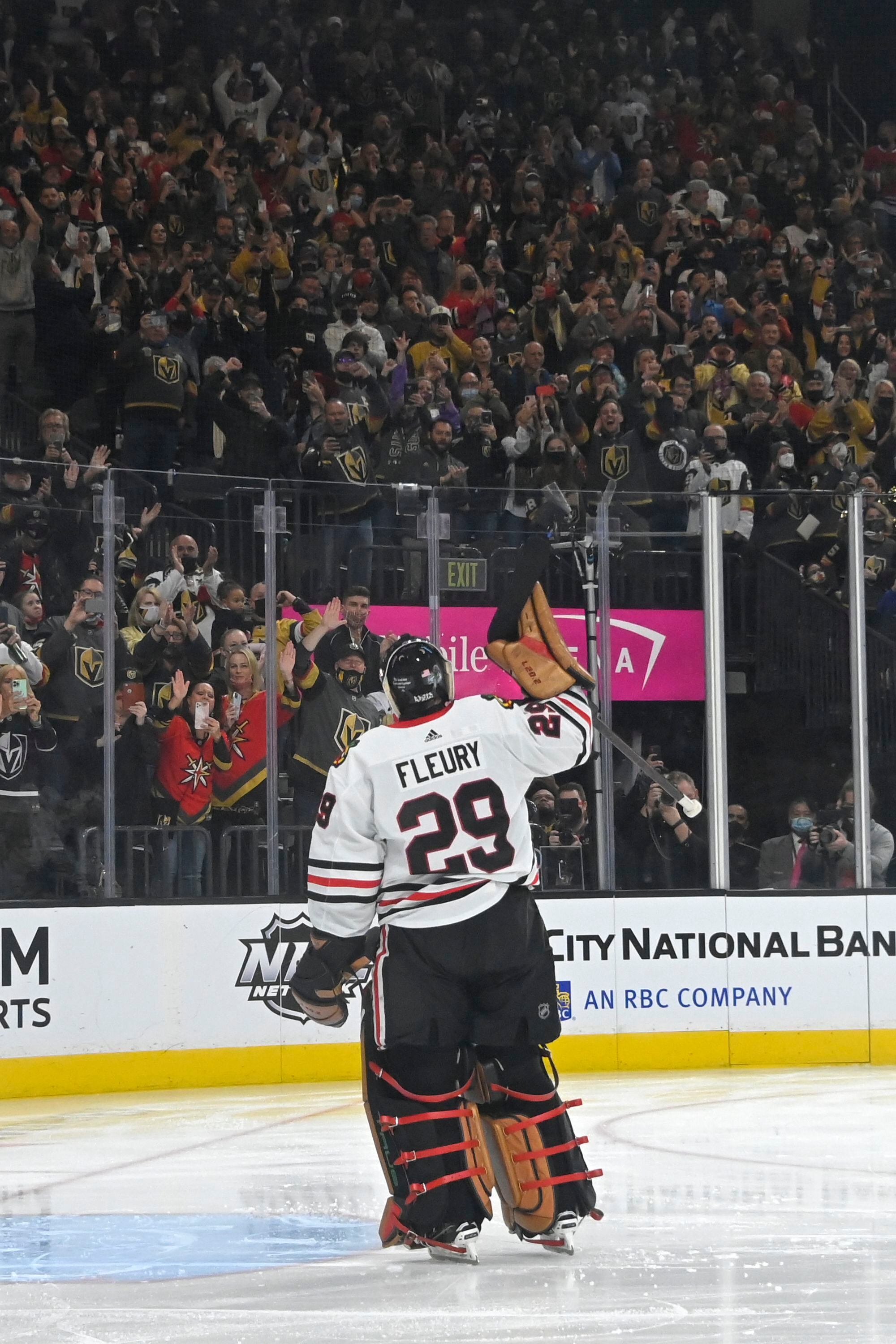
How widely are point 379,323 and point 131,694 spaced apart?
4.39 meters

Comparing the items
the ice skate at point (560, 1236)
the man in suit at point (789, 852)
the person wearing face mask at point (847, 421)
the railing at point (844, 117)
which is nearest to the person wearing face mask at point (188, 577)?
the man in suit at point (789, 852)

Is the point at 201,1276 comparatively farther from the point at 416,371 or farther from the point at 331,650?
the point at 416,371

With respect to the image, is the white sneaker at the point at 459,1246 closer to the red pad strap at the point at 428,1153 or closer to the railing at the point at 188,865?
the red pad strap at the point at 428,1153

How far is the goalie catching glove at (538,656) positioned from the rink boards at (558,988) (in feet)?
13.2

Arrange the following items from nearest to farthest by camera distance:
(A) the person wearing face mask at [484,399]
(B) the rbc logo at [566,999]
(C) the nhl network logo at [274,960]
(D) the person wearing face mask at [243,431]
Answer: (C) the nhl network logo at [274,960] < (B) the rbc logo at [566,999] < (D) the person wearing face mask at [243,431] < (A) the person wearing face mask at [484,399]

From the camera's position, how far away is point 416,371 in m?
11.3

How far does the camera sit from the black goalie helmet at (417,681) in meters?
4.51

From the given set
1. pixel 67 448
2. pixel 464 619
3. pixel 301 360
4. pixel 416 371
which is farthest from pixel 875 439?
pixel 67 448

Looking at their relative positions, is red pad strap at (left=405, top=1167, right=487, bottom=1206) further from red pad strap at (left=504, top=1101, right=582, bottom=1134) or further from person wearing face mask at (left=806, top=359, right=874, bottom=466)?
person wearing face mask at (left=806, top=359, right=874, bottom=466)

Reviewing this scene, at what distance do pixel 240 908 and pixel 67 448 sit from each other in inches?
111

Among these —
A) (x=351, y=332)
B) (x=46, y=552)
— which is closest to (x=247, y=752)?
(x=46, y=552)

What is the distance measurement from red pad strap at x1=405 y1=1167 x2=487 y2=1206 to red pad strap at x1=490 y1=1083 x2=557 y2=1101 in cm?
22

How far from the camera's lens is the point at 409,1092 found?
14.1 ft

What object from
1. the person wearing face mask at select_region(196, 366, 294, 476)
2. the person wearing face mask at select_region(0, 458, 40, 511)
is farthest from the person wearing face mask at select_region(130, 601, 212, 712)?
the person wearing face mask at select_region(196, 366, 294, 476)
